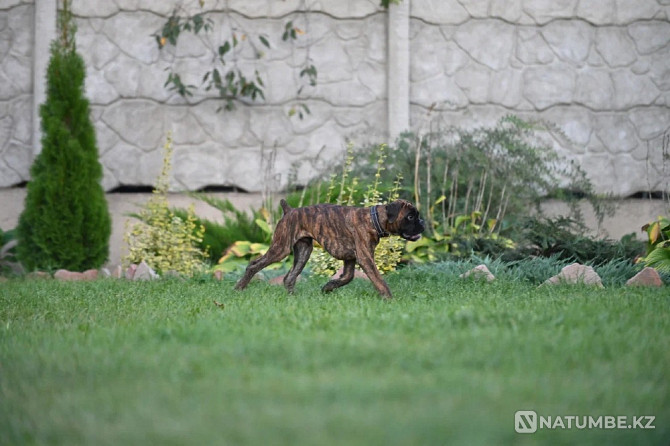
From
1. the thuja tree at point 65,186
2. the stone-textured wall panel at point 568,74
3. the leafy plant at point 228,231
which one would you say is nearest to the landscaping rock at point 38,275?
the thuja tree at point 65,186

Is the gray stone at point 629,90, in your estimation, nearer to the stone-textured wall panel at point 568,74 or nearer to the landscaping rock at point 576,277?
the stone-textured wall panel at point 568,74

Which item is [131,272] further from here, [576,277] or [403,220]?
[576,277]

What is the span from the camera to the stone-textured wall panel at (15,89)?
918 cm

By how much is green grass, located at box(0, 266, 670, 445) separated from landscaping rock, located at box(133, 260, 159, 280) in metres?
2.42

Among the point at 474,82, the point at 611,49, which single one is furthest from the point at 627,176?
the point at 474,82

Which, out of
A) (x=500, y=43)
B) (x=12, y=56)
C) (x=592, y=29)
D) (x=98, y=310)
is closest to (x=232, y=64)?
(x=12, y=56)

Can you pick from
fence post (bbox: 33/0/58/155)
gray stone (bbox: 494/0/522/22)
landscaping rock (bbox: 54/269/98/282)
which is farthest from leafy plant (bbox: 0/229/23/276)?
gray stone (bbox: 494/0/522/22)

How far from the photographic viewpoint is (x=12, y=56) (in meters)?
9.19

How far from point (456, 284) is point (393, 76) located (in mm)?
4125

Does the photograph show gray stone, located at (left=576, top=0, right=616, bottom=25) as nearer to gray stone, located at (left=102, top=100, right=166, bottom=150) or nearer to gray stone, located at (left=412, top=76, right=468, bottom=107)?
gray stone, located at (left=412, top=76, right=468, bottom=107)

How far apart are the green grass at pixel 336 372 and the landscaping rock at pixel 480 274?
1245 mm

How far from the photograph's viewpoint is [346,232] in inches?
204

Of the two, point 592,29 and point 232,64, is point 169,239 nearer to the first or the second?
point 232,64

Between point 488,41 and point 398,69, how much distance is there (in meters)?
1.17
